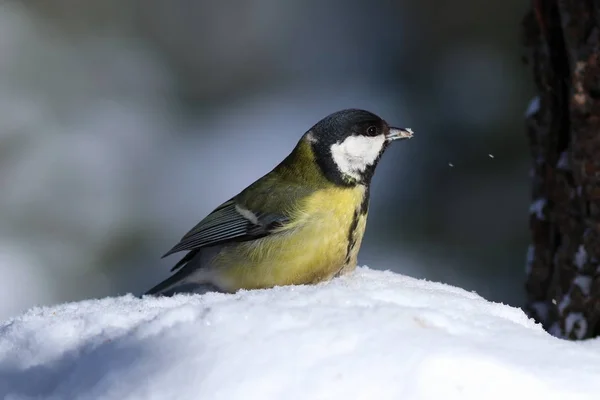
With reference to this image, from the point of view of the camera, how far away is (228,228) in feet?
8.83

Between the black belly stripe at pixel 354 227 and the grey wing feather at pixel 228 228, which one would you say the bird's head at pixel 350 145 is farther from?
the grey wing feather at pixel 228 228

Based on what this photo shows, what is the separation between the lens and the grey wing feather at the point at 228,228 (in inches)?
103

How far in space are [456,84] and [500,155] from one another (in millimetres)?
572

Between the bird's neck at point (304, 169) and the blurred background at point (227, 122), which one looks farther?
the blurred background at point (227, 122)

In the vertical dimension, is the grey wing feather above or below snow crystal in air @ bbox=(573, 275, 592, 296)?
above

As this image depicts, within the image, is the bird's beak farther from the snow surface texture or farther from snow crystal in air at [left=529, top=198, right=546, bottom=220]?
the snow surface texture

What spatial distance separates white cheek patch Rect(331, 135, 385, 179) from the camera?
8.73ft

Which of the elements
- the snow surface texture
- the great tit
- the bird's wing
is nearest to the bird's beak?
the great tit

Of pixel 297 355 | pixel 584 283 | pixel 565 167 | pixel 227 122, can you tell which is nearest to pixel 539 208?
pixel 565 167

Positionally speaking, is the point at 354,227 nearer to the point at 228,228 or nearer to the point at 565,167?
the point at 228,228

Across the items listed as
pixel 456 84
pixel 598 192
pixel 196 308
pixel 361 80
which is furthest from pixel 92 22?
pixel 196 308

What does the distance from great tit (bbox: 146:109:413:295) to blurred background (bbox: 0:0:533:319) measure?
190 centimetres

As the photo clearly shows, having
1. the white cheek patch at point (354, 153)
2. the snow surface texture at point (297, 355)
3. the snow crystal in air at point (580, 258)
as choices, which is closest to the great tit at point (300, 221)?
the white cheek patch at point (354, 153)

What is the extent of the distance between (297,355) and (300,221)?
1224mm
